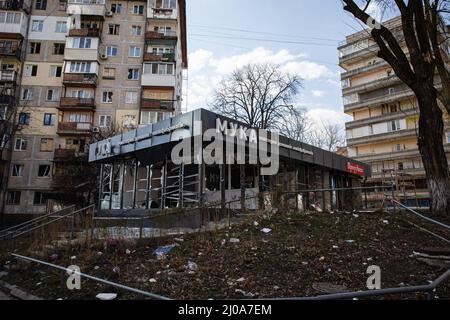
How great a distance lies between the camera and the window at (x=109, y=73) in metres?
36.1

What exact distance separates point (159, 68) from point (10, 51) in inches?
643

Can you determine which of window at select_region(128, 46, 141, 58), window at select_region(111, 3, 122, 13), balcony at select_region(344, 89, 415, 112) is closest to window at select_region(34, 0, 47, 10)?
window at select_region(111, 3, 122, 13)

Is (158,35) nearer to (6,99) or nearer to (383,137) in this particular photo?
(6,99)

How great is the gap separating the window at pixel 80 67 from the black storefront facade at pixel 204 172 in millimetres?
16269

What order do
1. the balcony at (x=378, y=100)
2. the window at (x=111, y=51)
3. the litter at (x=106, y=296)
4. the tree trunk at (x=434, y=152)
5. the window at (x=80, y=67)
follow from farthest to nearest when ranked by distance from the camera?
the balcony at (x=378, y=100) < the window at (x=111, y=51) < the window at (x=80, y=67) < the tree trunk at (x=434, y=152) < the litter at (x=106, y=296)

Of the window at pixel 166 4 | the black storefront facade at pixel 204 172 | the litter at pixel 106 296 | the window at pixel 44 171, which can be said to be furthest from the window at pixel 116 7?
the litter at pixel 106 296

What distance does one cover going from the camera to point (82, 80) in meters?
34.9

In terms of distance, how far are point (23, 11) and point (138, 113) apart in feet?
57.8

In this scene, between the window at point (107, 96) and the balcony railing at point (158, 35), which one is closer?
the window at point (107, 96)

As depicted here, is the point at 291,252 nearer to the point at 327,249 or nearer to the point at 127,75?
the point at 327,249

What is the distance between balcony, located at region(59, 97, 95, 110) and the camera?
3456cm

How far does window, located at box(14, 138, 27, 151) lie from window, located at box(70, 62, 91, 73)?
9.02m

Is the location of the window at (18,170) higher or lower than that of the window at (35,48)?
lower

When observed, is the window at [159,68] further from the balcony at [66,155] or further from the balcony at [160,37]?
the balcony at [66,155]
